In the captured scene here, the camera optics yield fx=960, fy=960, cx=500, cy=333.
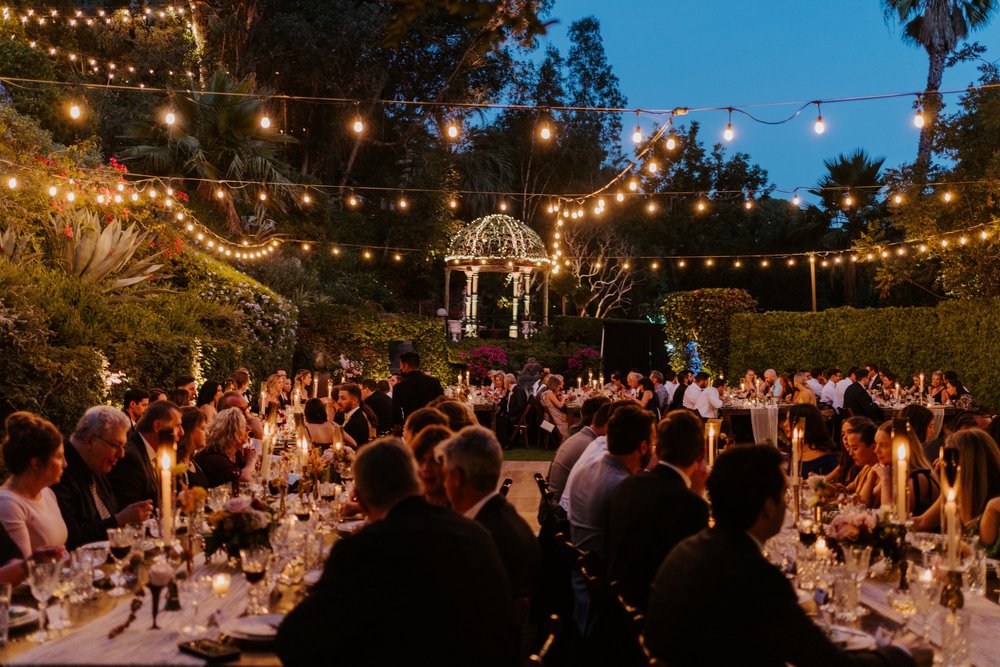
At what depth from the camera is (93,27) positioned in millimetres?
26438

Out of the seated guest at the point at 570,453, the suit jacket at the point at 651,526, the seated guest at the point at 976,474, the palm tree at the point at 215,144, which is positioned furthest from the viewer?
the palm tree at the point at 215,144

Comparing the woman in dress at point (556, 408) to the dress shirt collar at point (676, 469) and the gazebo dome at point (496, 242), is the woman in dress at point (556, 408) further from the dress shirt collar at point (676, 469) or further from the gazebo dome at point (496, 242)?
the gazebo dome at point (496, 242)

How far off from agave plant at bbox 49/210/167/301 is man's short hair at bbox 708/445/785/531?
1021 centimetres

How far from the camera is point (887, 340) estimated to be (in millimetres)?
18828

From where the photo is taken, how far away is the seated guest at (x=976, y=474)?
15.6 ft

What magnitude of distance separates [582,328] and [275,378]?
632 inches

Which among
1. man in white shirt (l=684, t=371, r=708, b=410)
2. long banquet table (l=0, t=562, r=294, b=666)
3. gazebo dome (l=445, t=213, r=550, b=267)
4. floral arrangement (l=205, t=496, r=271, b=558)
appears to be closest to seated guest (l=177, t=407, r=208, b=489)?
floral arrangement (l=205, t=496, r=271, b=558)

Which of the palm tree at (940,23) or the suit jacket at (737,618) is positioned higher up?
the palm tree at (940,23)

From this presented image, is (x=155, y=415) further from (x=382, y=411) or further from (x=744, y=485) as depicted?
(x=382, y=411)

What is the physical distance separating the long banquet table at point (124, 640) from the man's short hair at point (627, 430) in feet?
6.40

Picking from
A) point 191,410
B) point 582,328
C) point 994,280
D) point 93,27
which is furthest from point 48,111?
point 994,280

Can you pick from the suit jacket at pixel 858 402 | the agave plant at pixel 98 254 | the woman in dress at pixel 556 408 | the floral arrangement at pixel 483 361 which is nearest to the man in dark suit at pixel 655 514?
the agave plant at pixel 98 254

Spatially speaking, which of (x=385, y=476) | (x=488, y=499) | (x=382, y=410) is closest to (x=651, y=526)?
(x=488, y=499)

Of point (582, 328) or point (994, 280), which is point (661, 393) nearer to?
point (994, 280)
